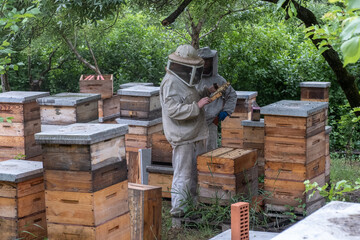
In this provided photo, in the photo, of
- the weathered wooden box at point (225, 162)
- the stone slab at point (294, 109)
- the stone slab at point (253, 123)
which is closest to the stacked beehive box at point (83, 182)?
the weathered wooden box at point (225, 162)

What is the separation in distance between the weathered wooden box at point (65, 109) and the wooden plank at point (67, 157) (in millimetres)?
1977

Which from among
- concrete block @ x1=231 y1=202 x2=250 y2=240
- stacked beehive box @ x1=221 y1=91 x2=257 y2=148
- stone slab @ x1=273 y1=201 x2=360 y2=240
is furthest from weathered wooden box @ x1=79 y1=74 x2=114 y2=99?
stone slab @ x1=273 y1=201 x2=360 y2=240

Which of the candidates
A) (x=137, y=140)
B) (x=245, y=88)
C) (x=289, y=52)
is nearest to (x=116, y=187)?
(x=137, y=140)

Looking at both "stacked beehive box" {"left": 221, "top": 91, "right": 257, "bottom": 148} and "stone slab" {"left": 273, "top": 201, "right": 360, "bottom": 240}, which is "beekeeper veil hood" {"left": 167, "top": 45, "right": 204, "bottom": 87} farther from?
"stone slab" {"left": 273, "top": 201, "right": 360, "bottom": 240}

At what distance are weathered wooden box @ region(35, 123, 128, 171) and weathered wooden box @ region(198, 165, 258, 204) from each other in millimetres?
1497

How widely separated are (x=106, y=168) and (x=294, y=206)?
2.00 metres

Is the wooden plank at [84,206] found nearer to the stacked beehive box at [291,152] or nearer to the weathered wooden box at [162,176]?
the stacked beehive box at [291,152]

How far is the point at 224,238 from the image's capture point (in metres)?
4.03

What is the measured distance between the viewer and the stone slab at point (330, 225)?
1.49 m

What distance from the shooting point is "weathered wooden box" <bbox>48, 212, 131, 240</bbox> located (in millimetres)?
3697

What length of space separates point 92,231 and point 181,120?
1.94 meters

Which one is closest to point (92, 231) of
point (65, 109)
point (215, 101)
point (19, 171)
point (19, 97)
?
point (19, 171)

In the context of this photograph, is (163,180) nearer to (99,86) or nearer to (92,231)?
(92,231)

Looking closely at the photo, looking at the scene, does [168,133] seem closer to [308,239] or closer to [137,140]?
[137,140]
